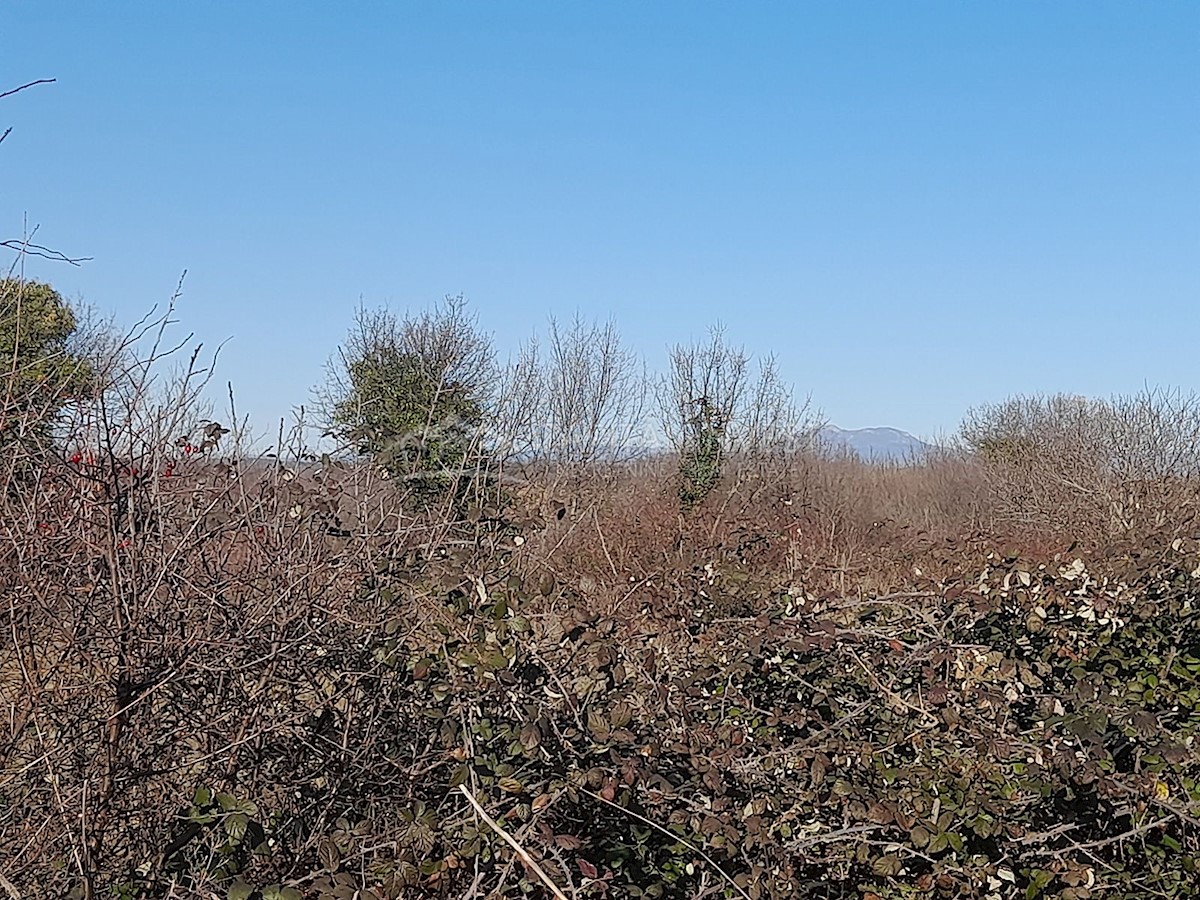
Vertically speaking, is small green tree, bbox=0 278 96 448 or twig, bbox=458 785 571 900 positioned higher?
small green tree, bbox=0 278 96 448

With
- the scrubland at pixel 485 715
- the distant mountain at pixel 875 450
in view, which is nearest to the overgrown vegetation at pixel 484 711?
the scrubland at pixel 485 715

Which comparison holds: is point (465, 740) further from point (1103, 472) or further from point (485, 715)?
point (1103, 472)

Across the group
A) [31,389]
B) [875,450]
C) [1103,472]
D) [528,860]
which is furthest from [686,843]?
[875,450]

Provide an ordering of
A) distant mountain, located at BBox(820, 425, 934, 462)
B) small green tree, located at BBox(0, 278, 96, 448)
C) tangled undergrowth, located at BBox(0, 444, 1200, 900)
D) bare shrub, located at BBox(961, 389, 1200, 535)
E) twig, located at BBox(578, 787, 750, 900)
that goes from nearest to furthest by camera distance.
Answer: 1. twig, located at BBox(578, 787, 750, 900)
2. tangled undergrowth, located at BBox(0, 444, 1200, 900)
3. small green tree, located at BBox(0, 278, 96, 448)
4. bare shrub, located at BBox(961, 389, 1200, 535)
5. distant mountain, located at BBox(820, 425, 934, 462)

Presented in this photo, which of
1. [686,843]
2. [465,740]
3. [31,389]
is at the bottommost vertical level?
[686,843]

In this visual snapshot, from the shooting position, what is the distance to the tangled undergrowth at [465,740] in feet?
7.01

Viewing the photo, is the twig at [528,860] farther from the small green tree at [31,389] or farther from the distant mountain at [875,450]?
the distant mountain at [875,450]

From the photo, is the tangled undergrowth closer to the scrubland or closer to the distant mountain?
the scrubland

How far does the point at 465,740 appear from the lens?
86.0 inches

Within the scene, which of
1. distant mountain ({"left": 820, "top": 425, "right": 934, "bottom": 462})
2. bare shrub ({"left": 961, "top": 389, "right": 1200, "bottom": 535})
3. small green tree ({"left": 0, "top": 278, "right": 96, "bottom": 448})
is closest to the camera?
small green tree ({"left": 0, "top": 278, "right": 96, "bottom": 448})

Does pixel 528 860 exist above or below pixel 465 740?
below

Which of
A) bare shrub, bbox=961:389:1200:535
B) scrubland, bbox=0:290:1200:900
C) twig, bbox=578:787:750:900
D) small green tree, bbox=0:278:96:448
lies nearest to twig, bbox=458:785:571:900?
scrubland, bbox=0:290:1200:900

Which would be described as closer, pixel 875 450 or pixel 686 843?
pixel 686 843

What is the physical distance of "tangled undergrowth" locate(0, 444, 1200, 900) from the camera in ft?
7.01
